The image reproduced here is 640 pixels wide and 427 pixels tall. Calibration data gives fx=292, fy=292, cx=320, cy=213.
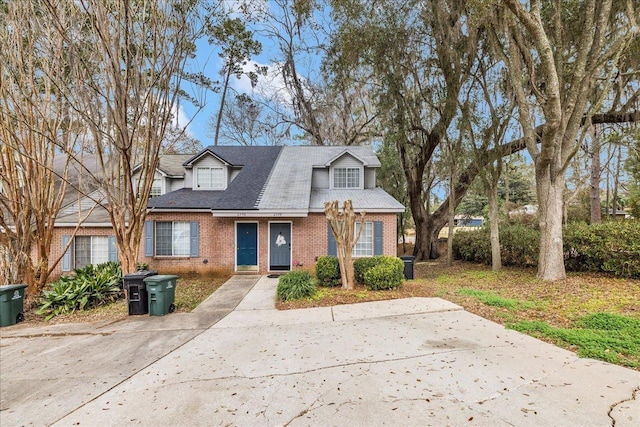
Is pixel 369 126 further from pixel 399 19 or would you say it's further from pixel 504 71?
pixel 504 71

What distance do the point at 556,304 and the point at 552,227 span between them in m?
3.13

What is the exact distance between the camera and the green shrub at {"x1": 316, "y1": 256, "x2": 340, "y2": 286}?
29.7 feet

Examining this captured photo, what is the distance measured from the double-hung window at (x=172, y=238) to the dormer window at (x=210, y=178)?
9.57ft

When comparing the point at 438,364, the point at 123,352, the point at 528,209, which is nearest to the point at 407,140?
the point at 438,364

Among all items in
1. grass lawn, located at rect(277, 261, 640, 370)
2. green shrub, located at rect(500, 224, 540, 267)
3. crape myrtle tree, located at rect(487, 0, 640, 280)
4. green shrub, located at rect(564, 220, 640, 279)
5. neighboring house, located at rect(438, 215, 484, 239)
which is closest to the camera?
grass lawn, located at rect(277, 261, 640, 370)

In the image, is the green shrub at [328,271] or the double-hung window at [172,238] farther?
the double-hung window at [172,238]

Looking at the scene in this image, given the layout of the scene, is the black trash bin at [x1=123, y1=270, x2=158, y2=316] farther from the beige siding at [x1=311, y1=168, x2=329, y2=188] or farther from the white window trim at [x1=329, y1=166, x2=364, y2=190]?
the white window trim at [x1=329, y1=166, x2=364, y2=190]

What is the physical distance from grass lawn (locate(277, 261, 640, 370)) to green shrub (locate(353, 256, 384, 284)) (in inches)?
21.2

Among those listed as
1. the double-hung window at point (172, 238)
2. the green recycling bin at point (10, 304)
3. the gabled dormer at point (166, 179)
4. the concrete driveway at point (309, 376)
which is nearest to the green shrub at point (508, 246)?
the concrete driveway at point (309, 376)

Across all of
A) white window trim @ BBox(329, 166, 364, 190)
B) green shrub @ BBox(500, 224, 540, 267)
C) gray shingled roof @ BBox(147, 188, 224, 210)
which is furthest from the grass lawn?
gray shingled roof @ BBox(147, 188, 224, 210)

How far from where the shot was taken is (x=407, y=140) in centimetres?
1536

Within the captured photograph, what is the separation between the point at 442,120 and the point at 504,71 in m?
2.84

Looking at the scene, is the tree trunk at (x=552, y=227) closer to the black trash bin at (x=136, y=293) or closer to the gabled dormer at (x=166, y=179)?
the black trash bin at (x=136, y=293)

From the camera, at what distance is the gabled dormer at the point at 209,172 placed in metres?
14.3
